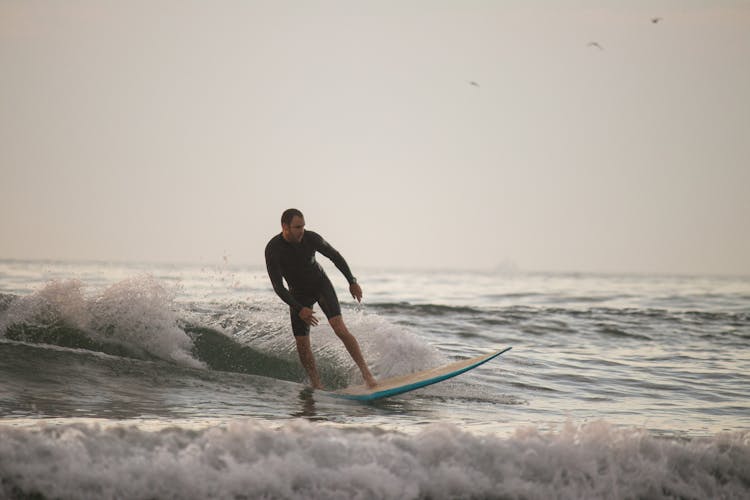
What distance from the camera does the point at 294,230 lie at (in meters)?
9.08

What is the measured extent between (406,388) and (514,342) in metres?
6.92

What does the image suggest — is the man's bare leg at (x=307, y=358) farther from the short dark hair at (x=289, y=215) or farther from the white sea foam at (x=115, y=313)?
the white sea foam at (x=115, y=313)

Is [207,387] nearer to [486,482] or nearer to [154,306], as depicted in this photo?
[154,306]

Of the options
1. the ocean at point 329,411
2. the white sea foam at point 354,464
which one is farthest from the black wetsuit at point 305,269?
the white sea foam at point 354,464

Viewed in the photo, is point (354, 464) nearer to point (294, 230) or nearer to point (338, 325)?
point (338, 325)

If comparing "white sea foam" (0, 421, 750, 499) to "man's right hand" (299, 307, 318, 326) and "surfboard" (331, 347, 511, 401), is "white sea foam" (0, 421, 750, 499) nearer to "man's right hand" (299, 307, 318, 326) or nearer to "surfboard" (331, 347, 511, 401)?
A: "man's right hand" (299, 307, 318, 326)

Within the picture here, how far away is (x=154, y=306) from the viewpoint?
12.1 meters

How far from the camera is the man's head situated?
905 cm

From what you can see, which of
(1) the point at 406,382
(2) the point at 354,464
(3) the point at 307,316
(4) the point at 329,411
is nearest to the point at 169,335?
(3) the point at 307,316

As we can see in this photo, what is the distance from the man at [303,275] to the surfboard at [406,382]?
204 millimetres

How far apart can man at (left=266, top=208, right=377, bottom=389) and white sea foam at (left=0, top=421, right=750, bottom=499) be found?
247 cm

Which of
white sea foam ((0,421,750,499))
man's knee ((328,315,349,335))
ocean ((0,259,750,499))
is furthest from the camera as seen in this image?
man's knee ((328,315,349,335))

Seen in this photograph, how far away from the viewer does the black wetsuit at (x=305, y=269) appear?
9297mm

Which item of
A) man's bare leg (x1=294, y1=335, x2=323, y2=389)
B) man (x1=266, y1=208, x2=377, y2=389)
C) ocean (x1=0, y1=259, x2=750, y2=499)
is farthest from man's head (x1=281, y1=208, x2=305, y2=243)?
ocean (x1=0, y1=259, x2=750, y2=499)
